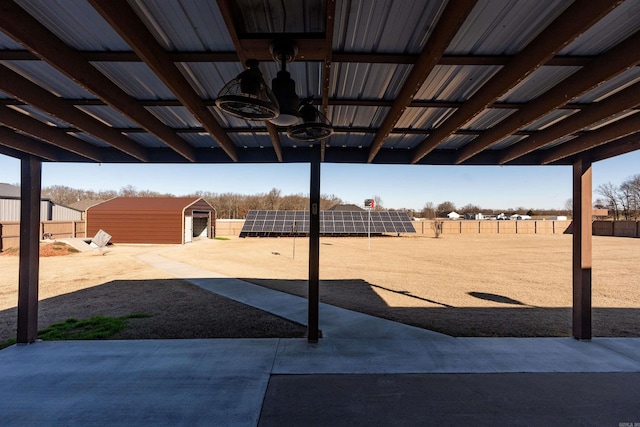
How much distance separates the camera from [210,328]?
16.3 ft

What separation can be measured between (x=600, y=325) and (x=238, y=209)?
52.1 metres

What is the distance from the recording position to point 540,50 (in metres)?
1.83

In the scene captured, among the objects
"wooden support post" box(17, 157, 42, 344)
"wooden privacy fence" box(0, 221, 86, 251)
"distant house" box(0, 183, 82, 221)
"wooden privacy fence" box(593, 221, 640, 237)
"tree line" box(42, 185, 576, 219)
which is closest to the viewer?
"wooden support post" box(17, 157, 42, 344)

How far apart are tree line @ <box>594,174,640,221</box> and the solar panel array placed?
36529 millimetres

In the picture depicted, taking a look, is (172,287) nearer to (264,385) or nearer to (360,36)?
(264,385)

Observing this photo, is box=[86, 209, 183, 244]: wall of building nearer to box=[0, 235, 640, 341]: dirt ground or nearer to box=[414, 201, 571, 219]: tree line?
box=[0, 235, 640, 341]: dirt ground

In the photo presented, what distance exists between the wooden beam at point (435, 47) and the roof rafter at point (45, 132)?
12.3 ft

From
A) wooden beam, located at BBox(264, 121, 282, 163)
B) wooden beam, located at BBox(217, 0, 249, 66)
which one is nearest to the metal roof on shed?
wooden beam, located at BBox(264, 121, 282, 163)

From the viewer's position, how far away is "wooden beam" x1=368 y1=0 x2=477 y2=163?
155 centimetres

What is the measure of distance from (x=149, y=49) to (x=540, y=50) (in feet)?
8.21

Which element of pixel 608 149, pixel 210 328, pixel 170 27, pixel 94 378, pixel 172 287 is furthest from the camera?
pixel 172 287

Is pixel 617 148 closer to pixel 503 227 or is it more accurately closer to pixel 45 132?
pixel 45 132

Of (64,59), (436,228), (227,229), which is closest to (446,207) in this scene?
(436,228)

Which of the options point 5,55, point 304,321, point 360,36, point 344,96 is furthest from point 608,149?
point 5,55
